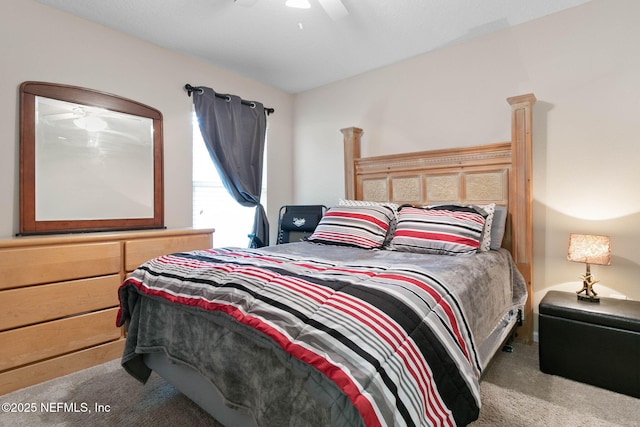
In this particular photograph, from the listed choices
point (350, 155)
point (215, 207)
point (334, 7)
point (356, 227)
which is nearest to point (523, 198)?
point (356, 227)

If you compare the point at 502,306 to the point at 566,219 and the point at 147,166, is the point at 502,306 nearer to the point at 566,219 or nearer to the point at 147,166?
the point at 566,219

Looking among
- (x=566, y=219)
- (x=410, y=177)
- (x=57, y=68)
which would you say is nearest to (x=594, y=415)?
(x=566, y=219)

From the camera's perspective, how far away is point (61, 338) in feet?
6.73

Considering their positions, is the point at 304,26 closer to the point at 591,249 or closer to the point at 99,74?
the point at 99,74

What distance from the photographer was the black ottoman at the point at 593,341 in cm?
177

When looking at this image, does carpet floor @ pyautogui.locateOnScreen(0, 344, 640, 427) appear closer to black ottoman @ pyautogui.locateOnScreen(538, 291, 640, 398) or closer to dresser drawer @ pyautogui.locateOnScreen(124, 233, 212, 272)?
black ottoman @ pyautogui.locateOnScreen(538, 291, 640, 398)

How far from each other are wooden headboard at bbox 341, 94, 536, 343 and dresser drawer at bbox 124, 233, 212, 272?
1561mm

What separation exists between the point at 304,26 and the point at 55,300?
260 cm

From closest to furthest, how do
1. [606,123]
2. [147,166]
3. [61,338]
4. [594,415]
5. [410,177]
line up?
[594,415] → [61,338] → [606,123] → [147,166] → [410,177]

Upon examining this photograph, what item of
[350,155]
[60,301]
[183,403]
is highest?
[350,155]

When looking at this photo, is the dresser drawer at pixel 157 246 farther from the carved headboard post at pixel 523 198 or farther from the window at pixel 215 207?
the carved headboard post at pixel 523 198

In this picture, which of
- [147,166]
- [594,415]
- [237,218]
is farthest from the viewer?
[237,218]

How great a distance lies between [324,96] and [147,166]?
6.86 feet

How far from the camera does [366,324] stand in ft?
3.19
